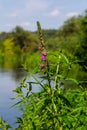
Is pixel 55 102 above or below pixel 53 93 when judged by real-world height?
below

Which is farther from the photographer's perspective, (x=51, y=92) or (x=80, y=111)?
(x=80, y=111)

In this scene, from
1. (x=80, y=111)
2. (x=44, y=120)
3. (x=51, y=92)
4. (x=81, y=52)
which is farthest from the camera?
(x=81, y=52)

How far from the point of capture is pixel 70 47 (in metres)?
33.2

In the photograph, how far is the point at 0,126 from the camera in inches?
198

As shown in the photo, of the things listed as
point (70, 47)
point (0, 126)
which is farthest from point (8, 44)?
point (0, 126)

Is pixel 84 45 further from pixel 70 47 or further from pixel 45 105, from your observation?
pixel 45 105

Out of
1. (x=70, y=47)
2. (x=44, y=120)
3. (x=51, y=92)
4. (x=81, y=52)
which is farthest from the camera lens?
(x=70, y=47)

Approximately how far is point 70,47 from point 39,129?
28295 millimetres

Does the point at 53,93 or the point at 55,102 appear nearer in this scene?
the point at 53,93

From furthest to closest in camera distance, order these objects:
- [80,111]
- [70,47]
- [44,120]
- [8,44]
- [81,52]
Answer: [8,44]
[70,47]
[81,52]
[44,120]
[80,111]

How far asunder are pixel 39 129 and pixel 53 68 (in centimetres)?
82

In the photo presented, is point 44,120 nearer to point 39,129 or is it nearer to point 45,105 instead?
point 39,129

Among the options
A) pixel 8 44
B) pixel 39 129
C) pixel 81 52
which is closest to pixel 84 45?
pixel 81 52

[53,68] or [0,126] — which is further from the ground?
[53,68]
